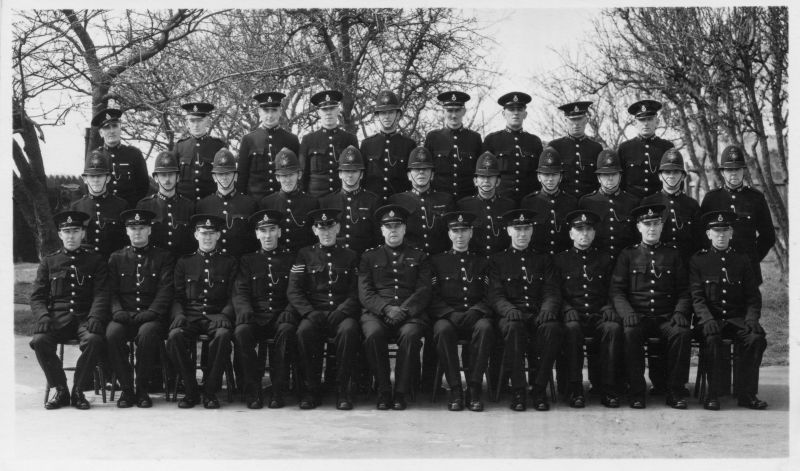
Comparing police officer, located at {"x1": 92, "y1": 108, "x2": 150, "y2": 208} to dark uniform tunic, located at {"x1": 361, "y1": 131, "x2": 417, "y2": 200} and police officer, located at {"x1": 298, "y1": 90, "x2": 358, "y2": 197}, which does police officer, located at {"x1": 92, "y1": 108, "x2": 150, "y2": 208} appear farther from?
dark uniform tunic, located at {"x1": 361, "y1": 131, "x2": 417, "y2": 200}

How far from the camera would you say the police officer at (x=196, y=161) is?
7.42 metres

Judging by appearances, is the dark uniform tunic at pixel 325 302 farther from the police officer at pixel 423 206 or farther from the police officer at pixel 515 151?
the police officer at pixel 515 151

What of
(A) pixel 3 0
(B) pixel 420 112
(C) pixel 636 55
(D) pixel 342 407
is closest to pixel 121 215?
(A) pixel 3 0

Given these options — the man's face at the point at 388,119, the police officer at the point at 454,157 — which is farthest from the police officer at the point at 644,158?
the man's face at the point at 388,119

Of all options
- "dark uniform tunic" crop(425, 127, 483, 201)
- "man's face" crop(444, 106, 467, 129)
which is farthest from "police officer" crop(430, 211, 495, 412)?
"man's face" crop(444, 106, 467, 129)

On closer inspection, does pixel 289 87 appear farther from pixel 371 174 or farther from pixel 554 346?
pixel 554 346

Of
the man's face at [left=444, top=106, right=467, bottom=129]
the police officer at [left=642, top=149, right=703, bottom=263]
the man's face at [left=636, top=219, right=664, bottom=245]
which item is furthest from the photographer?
the man's face at [left=444, top=106, right=467, bottom=129]

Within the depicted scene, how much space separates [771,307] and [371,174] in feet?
18.4

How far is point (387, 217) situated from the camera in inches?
266

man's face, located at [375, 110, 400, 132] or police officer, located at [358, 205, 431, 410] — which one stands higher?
man's face, located at [375, 110, 400, 132]

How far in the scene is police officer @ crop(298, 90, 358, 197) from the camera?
742 cm

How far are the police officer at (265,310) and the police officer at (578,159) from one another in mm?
2431

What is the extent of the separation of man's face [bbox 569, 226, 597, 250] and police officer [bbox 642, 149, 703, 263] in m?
0.57

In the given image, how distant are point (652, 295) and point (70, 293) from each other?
14.6ft
